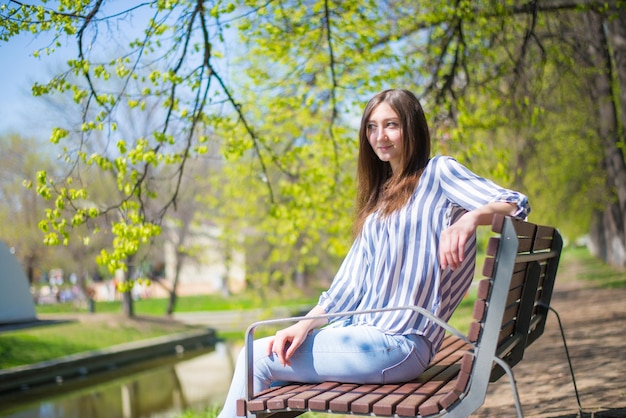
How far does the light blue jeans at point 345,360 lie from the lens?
9.39 ft

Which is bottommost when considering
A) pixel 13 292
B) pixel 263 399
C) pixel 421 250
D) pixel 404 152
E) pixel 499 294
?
pixel 13 292

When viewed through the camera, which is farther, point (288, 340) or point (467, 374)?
point (288, 340)

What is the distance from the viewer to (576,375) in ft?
20.3

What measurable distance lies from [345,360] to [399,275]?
0.40m

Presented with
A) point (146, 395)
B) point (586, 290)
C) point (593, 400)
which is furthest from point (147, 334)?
point (593, 400)

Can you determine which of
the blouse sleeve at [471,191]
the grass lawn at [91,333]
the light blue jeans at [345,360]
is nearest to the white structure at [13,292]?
the grass lawn at [91,333]

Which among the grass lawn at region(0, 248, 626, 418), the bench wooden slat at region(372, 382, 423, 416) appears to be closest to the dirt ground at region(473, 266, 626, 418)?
the bench wooden slat at region(372, 382, 423, 416)

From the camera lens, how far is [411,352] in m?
2.89

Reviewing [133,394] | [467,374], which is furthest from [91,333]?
[467,374]

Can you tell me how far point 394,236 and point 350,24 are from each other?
779cm

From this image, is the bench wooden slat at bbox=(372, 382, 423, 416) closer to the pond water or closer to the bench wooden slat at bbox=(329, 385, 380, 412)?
the bench wooden slat at bbox=(329, 385, 380, 412)

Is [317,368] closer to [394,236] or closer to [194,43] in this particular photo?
[394,236]

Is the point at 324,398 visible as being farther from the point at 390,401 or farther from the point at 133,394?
the point at 133,394

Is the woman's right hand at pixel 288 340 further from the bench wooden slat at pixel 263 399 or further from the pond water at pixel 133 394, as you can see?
the pond water at pixel 133 394
